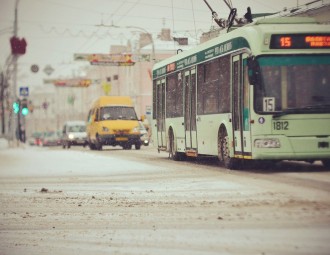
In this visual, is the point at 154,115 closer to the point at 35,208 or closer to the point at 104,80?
the point at 35,208

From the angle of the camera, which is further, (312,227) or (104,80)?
(104,80)

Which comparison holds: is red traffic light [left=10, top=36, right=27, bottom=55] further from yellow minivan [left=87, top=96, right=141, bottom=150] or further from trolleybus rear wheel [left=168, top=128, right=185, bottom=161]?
trolleybus rear wheel [left=168, top=128, right=185, bottom=161]

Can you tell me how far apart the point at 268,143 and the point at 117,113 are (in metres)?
23.4

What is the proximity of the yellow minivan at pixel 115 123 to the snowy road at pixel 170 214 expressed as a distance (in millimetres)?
20989

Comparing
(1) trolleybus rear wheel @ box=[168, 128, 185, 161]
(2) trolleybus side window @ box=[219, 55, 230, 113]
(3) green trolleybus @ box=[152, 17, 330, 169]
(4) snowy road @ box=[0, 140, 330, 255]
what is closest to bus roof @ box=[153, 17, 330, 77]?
(3) green trolleybus @ box=[152, 17, 330, 169]

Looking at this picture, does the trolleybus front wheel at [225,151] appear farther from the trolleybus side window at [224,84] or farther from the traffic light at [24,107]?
the traffic light at [24,107]

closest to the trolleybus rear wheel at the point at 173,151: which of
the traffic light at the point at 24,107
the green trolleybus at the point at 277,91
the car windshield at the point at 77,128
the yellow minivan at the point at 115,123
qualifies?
the green trolleybus at the point at 277,91

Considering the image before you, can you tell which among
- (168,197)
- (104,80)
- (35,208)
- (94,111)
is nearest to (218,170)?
(168,197)

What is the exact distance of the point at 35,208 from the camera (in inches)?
469

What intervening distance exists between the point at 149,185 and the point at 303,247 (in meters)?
8.27

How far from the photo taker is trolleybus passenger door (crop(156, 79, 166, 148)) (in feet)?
86.2

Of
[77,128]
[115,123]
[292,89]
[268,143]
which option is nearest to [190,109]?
[268,143]

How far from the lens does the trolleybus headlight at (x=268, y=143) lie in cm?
1695

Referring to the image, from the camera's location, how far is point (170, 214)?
34.2 feet
